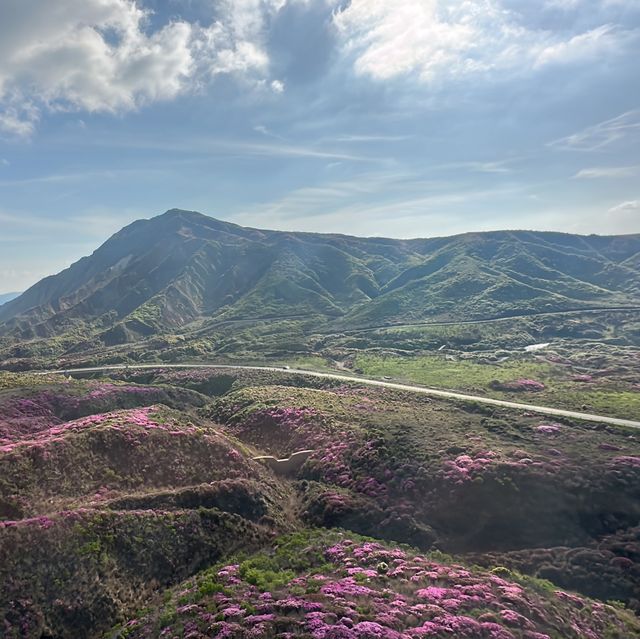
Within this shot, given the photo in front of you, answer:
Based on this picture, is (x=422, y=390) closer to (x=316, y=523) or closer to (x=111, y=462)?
(x=316, y=523)

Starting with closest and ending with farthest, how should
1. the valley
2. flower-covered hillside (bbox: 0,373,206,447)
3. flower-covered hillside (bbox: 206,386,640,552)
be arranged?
1. the valley
2. flower-covered hillside (bbox: 206,386,640,552)
3. flower-covered hillside (bbox: 0,373,206,447)

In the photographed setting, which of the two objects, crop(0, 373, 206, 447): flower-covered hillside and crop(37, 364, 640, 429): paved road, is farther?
crop(37, 364, 640, 429): paved road

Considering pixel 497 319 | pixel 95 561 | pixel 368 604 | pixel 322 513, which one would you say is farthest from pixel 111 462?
pixel 497 319

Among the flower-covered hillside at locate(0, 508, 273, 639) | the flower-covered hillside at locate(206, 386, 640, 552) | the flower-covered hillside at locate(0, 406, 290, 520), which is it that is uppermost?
the flower-covered hillside at locate(0, 406, 290, 520)

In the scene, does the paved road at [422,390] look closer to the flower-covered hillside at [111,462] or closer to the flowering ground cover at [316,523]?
the flowering ground cover at [316,523]

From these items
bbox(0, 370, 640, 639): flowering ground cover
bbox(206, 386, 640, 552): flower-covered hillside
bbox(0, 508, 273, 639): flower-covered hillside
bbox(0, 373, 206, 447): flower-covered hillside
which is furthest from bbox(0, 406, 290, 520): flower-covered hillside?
bbox(206, 386, 640, 552): flower-covered hillside

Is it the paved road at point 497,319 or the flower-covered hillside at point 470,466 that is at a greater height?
the paved road at point 497,319

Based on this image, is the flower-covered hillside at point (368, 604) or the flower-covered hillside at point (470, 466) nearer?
the flower-covered hillside at point (368, 604)

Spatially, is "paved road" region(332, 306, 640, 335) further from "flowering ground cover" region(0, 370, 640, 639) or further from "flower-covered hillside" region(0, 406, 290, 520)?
"flower-covered hillside" region(0, 406, 290, 520)

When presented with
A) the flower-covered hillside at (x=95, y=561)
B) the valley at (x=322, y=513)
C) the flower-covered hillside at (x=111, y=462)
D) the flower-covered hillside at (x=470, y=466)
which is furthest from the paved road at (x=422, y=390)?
the flower-covered hillside at (x=95, y=561)
